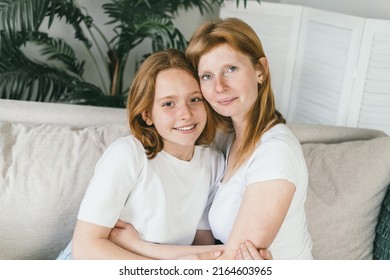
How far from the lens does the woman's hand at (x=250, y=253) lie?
3.51 ft

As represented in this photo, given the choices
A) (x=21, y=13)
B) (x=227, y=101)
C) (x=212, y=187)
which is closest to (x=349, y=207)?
(x=212, y=187)

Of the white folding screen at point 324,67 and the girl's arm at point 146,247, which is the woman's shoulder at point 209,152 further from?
the white folding screen at point 324,67

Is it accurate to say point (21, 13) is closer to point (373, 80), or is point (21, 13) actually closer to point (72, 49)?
point (72, 49)

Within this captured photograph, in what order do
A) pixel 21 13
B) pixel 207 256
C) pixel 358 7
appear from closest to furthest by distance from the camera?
pixel 207 256, pixel 21 13, pixel 358 7

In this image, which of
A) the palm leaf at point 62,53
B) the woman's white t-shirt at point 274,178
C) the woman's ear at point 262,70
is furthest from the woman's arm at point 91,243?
the palm leaf at point 62,53

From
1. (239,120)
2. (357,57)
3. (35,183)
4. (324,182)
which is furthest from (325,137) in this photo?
(35,183)

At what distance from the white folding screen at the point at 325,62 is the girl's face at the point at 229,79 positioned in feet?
2.43

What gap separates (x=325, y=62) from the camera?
197 cm

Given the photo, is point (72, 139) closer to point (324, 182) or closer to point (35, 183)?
point (35, 183)

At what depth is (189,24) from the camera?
2.35 m

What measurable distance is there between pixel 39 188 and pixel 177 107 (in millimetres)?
474

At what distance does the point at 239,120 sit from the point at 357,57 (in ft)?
2.51

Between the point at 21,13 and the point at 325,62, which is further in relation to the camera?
the point at 325,62

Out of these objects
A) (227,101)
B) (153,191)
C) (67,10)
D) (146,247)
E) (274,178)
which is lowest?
(146,247)
